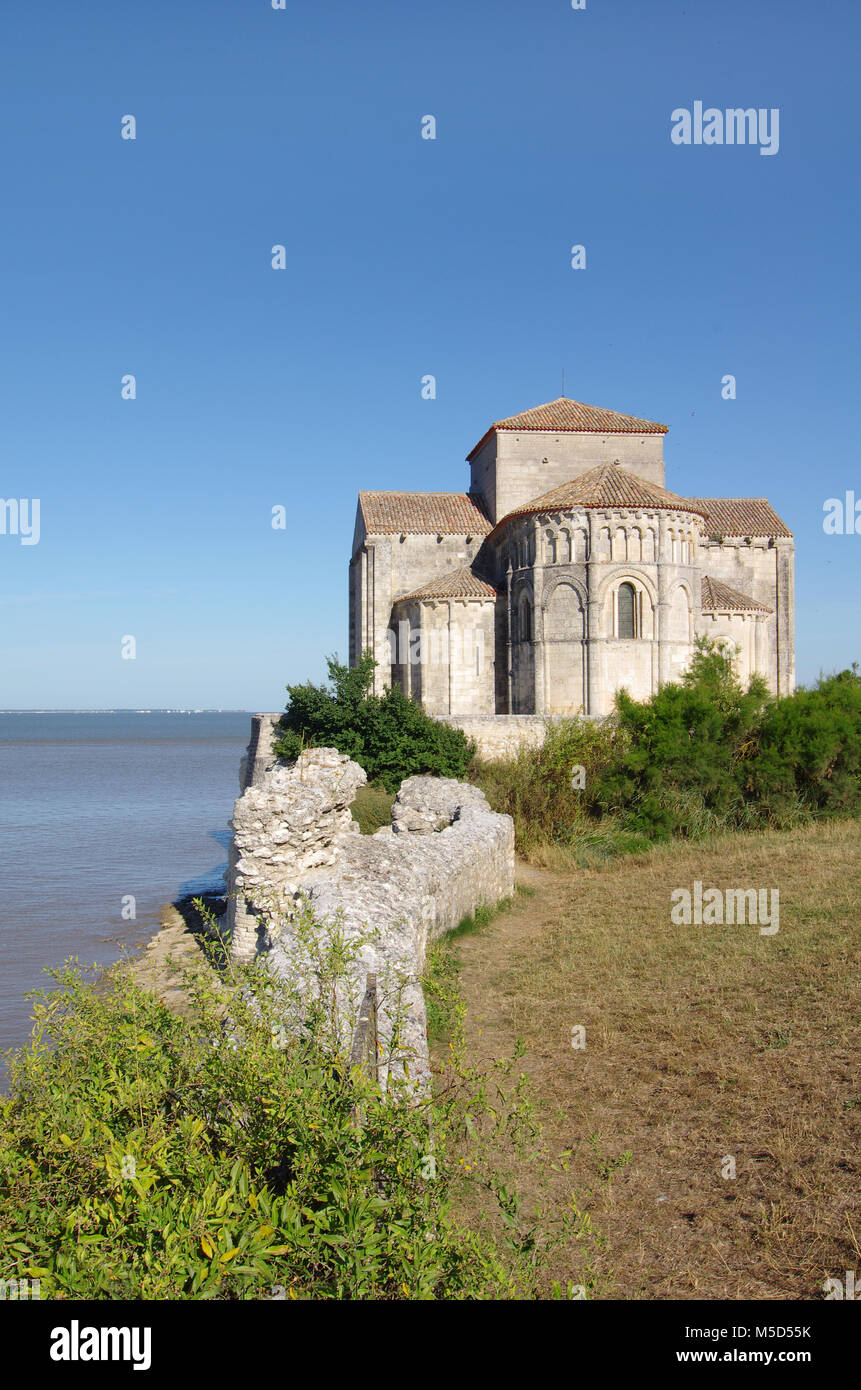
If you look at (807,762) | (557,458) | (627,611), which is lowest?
(807,762)

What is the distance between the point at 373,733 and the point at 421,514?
11.5 m

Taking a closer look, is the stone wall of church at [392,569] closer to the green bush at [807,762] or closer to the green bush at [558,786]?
the green bush at [558,786]

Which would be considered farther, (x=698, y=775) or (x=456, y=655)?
(x=456, y=655)

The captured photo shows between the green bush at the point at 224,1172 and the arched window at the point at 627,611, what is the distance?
21658mm

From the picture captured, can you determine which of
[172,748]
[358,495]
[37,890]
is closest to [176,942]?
[37,890]

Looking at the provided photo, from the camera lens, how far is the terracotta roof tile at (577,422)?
2866 cm

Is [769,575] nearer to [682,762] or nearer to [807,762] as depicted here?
[807,762]

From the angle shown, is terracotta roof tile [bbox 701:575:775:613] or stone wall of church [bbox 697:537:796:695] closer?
terracotta roof tile [bbox 701:575:775:613]

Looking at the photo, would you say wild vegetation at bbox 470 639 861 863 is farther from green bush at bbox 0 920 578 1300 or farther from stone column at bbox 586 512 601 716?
green bush at bbox 0 920 578 1300

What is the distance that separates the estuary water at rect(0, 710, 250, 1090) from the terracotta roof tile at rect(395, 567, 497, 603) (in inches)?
401

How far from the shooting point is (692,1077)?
21.2 feet

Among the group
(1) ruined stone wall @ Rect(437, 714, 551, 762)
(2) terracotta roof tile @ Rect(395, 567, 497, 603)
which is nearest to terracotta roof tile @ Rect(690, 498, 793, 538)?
(2) terracotta roof tile @ Rect(395, 567, 497, 603)

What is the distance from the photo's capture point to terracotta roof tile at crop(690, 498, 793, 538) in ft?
104

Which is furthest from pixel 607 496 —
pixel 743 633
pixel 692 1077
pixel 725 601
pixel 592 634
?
pixel 692 1077
